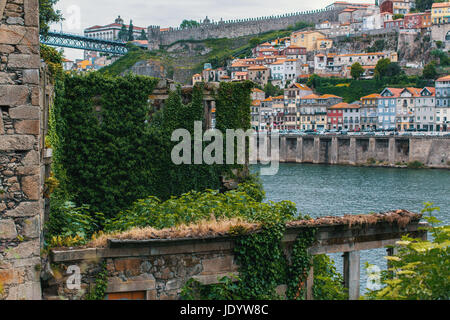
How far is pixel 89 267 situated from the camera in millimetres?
7719

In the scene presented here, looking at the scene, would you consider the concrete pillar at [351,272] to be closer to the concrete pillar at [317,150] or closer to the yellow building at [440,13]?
the concrete pillar at [317,150]

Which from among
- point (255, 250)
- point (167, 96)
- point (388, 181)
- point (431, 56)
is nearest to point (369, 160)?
point (388, 181)

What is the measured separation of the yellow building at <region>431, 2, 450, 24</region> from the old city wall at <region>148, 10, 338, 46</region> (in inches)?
1497

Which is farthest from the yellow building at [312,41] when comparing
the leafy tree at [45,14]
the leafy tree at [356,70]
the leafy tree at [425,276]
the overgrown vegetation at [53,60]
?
the leafy tree at [425,276]

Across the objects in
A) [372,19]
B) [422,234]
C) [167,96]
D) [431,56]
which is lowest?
[422,234]

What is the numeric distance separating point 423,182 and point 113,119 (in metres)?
46.0

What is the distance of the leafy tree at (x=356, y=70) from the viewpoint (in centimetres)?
11356

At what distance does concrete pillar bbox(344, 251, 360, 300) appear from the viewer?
30.2 ft

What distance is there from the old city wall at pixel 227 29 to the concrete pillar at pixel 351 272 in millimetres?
154979

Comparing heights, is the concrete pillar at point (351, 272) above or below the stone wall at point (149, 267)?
below

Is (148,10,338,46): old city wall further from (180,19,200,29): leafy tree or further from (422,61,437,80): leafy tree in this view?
(422,61,437,80): leafy tree

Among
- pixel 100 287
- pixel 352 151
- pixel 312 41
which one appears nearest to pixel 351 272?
pixel 100 287

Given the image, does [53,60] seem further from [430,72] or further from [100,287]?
[430,72]

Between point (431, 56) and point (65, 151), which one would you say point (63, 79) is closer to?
point (65, 151)
